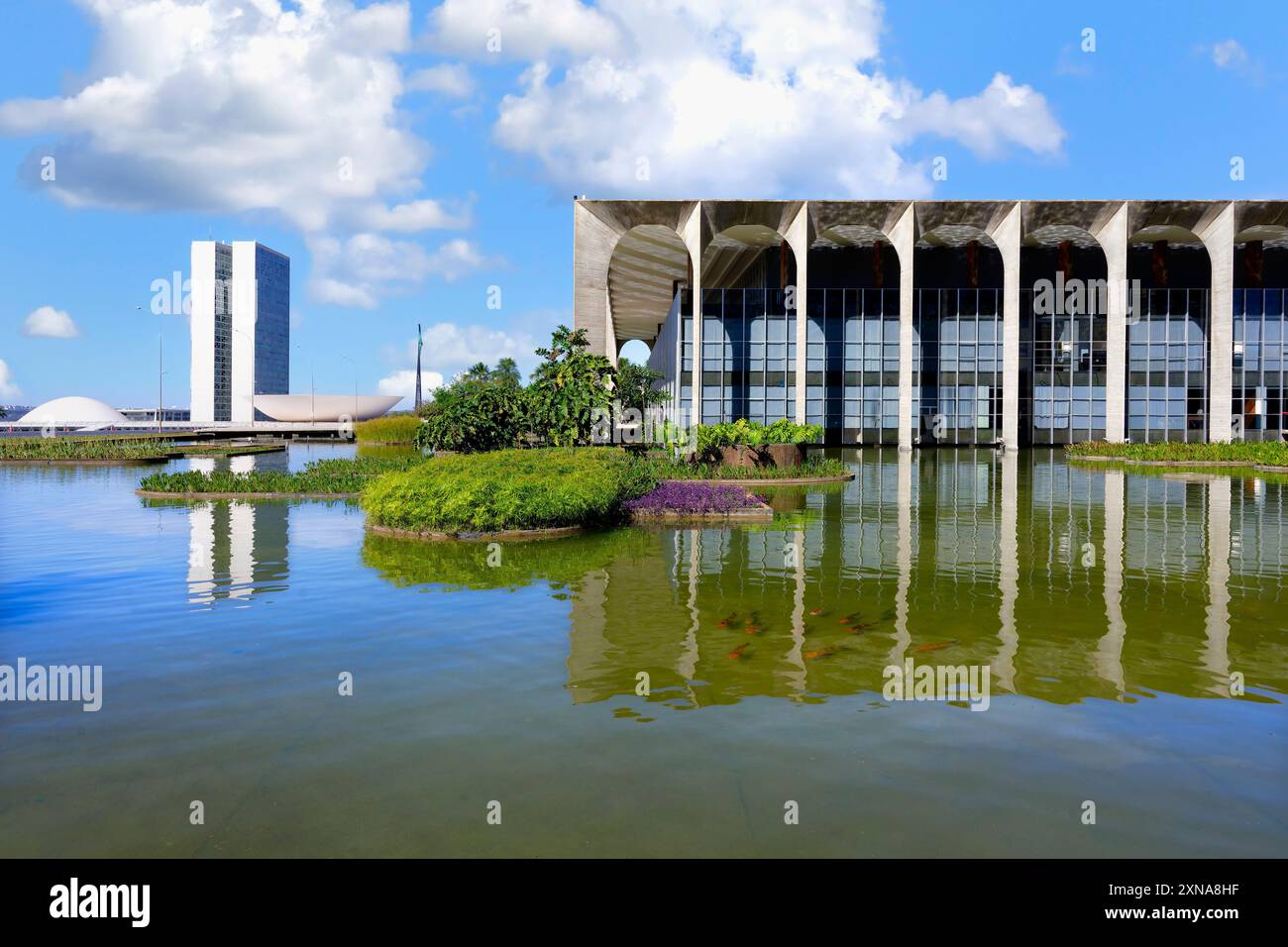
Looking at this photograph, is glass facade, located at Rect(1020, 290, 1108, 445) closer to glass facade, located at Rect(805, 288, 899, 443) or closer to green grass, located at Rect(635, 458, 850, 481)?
glass facade, located at Rect(805, 288, 899, 443)

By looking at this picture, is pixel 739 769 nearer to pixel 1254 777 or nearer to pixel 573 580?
pixel 1254 777

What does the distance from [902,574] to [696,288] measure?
135ft

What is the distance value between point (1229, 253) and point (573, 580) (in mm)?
54722

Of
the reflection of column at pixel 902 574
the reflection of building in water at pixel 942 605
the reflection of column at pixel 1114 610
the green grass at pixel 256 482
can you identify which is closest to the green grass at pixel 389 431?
the green grass at pixel 256 482

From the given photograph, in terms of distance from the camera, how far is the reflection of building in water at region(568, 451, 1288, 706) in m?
8.65

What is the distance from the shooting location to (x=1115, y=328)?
5456 centimetres

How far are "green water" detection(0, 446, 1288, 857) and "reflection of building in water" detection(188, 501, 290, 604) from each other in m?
0.12

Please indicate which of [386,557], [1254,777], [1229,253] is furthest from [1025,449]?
[1254,777]

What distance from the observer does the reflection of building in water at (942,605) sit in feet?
28.4

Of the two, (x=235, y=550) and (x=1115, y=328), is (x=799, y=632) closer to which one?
(x=235, y=550)

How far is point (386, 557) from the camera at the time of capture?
1580 centimetres

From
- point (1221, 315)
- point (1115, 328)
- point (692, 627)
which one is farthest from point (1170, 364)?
point (692, 627)

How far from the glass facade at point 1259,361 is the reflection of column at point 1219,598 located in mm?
42623

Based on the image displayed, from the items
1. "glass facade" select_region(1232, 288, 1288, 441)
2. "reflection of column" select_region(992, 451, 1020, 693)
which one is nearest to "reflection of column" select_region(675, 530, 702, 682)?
"reflection of column" select_region(992, 451, 1020, 693)
